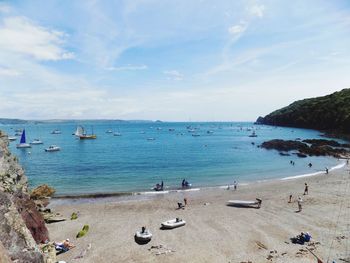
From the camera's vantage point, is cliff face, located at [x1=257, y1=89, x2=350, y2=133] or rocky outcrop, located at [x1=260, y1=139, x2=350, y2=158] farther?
cliff face, located at [x1=257, y1=89, x2=350, y2=133]

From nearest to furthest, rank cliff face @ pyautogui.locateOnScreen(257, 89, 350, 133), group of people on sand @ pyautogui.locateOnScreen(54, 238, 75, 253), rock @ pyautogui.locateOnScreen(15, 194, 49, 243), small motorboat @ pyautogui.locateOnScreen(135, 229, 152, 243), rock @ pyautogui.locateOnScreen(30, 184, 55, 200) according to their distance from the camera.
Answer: group of people on sand @ pyautogui.locateOnScreen(54, 238, 75, 253) → rock @ pyautogui.locateOnScreen(15, 194, 49, 243) → small motorboat @ pyautogui.locateOnScreen(135, 229, 152, 243) → rock @ pyautogui.locateOnScreen(30, 184, 55, 200) → cliff face @ pyautogui.locateOnScreen(257, 89, 350, 133)

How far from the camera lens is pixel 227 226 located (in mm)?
28672

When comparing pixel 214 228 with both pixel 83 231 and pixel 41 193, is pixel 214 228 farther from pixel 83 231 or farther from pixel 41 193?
pixel 41 193

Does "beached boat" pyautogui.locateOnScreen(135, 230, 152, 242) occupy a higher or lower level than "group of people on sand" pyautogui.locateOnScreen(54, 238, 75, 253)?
higher

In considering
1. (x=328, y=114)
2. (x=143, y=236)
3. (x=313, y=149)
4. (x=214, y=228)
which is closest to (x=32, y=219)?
(x=143, y=236)

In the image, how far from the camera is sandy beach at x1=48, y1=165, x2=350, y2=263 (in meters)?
22.7

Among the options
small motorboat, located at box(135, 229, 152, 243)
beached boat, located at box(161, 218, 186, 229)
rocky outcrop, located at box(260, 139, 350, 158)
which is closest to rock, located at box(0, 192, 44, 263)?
small motorboat, located at box(135, 229, 152, 243)

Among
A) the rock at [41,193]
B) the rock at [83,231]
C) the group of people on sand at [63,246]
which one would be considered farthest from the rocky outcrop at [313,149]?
the group of people on sand at [63,246]

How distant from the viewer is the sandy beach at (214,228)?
22688 millimetres

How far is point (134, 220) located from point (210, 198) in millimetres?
12774

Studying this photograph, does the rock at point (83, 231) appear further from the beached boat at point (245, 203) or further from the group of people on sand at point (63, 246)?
the beached boat at point (245, 203)

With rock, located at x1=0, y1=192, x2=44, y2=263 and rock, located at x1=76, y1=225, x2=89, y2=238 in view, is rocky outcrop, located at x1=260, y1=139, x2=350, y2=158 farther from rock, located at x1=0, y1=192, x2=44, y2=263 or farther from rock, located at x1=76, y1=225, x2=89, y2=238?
rock, located at x1=0, y1=192, x2=44, y2=263

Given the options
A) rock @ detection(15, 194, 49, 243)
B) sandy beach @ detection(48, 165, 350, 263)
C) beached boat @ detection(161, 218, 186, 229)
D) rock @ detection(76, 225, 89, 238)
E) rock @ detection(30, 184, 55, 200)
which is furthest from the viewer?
rock @ detection(30, 184, 55, 200)

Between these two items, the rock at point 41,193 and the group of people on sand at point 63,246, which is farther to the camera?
the rock at point 41,193
